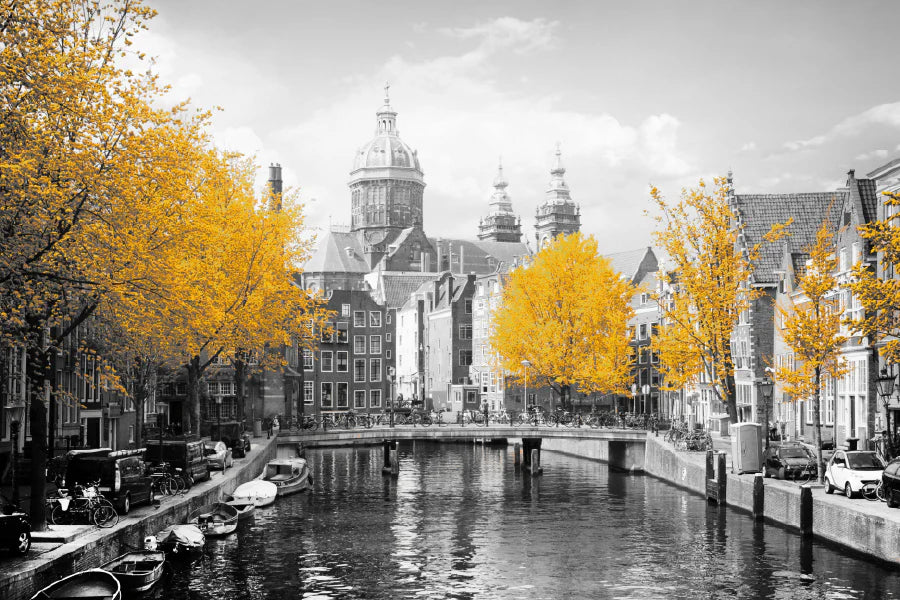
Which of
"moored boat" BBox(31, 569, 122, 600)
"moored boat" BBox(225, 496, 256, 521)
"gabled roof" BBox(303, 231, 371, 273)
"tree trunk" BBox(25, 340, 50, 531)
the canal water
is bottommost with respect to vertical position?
the canal water

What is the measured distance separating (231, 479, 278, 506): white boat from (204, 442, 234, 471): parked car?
252 centimetres

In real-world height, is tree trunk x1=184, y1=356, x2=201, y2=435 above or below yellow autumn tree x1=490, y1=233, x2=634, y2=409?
below

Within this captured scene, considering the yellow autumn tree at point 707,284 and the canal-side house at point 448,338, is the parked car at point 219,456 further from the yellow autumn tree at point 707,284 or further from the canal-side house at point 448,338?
the canal-side house at point 448,338

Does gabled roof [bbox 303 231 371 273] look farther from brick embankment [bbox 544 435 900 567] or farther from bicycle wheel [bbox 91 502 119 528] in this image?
bicycle wheel [bbox 91 502 119 528]

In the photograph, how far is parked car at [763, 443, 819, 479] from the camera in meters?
44.2

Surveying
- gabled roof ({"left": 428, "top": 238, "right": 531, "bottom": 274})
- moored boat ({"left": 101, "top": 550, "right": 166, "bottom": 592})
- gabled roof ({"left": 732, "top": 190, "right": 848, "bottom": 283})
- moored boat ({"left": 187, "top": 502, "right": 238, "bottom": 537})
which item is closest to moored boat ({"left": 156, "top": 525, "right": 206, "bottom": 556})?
moored boat ({"left": 187, "top": 502, "right": 238, "bottom": 537})

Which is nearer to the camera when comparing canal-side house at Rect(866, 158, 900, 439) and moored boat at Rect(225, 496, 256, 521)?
moored boat at Rect(225, 496, 256, 521)

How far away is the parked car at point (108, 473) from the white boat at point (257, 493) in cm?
1165

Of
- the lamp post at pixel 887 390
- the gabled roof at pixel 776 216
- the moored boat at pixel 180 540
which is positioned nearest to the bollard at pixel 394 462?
the gabled roof at pixel 776 216

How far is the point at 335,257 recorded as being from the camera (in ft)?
532

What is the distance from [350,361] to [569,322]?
4320cm

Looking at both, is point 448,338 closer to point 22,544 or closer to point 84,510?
point 84,510

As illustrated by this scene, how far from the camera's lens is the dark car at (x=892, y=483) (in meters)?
33.8

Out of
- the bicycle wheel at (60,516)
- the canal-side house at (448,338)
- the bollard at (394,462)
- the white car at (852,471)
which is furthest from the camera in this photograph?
A: the canal-side house at (448,338)
